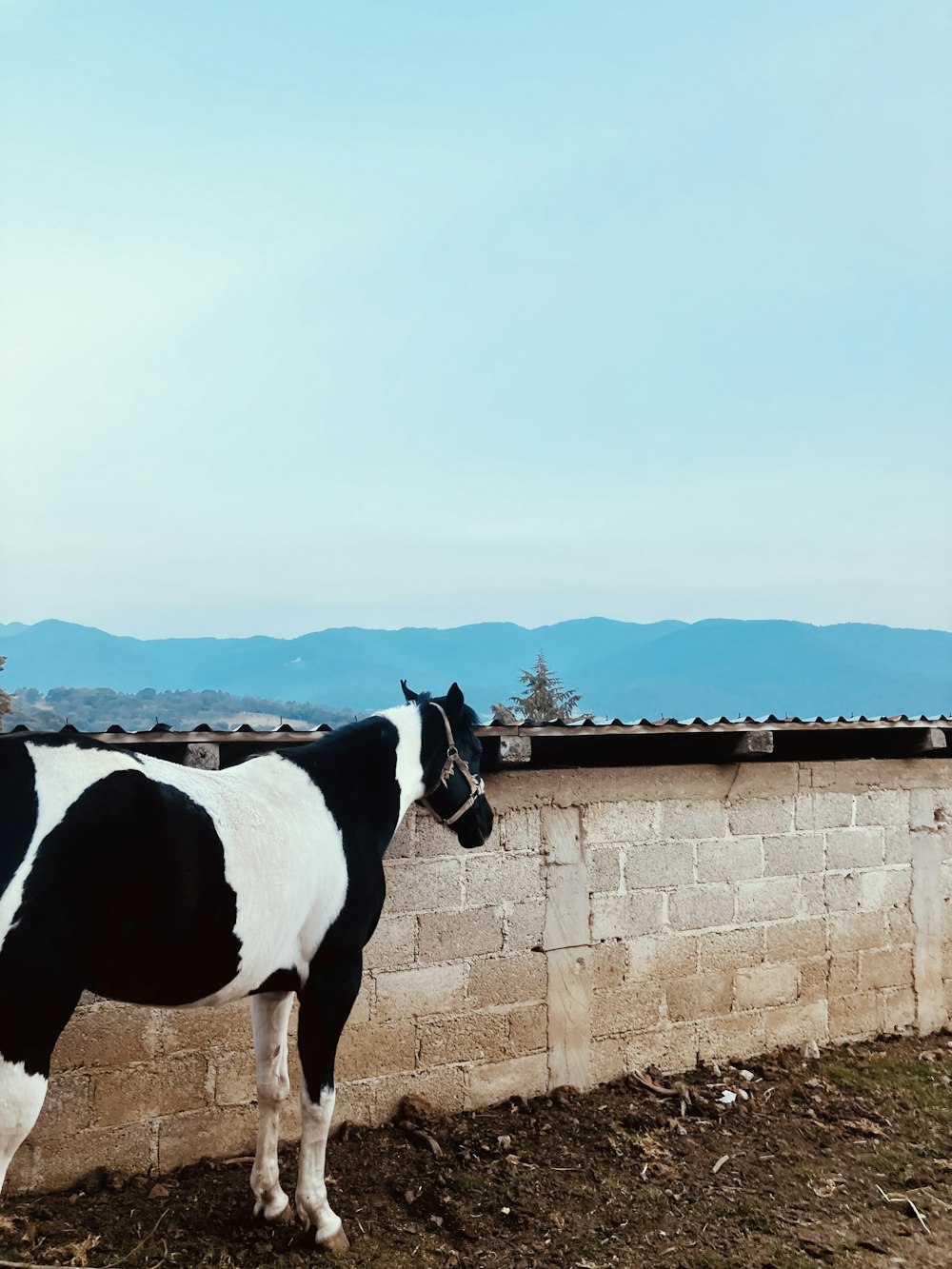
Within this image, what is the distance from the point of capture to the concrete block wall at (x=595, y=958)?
167 inches

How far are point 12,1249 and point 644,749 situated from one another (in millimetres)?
3804

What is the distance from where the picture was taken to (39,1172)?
157 inches

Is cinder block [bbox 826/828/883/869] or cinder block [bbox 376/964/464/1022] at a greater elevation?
cinder block [bbox 826/828/883/869]

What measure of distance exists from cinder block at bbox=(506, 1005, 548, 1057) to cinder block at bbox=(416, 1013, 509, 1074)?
0.04 m

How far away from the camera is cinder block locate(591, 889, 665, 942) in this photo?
5426 millimetres

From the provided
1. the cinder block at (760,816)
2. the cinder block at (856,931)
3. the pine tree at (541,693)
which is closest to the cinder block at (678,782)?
the cinder block at (760,816)

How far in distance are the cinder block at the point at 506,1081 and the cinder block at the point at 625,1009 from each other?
1.26 feet

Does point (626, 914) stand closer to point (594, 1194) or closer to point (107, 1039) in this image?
point (594, 1194)

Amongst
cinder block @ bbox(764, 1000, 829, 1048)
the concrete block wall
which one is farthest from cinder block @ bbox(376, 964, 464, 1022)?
cinder block @ bbox(764, 1000, 829, 1048)

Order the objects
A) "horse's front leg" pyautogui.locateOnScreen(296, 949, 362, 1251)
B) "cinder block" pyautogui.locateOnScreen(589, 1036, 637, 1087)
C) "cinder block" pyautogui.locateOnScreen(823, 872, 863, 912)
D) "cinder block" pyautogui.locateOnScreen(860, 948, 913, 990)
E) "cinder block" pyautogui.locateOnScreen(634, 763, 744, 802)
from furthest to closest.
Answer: "cinder block" pyautogui.locateOnScreen(860, 948, 913, 990), "cinder block" pyautogui.locateOnScreen(823, 872, 863, 912), "cinder block" pyautogui.locateOnScreen(634, 763, 744, 802), "cinder block" pyautogui.locateOnScreen(589, 1036, 637, 1087), "horse's front leg" pyautogui.locateOnScreen(296, 949, 362, 1251)

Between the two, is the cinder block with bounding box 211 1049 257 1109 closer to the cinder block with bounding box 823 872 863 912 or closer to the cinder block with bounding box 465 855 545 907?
the cinder block with bounding box 465 855 545 907

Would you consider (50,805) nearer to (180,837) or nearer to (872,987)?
(180,837)

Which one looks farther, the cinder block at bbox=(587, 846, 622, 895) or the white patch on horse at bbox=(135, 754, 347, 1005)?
the cinder block at bbox=(587, 846, 622, 895)

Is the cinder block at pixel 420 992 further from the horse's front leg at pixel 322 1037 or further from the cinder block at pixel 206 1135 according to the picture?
the horse's front leg at pixel 322 1037
